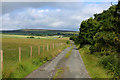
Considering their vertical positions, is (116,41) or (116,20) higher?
(116,20)

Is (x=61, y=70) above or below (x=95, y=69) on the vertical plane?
below

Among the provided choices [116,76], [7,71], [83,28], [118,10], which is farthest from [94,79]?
[83,28]

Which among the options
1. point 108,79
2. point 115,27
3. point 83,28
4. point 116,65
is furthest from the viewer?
point 83,28

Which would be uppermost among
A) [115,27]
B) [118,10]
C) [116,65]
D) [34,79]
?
[118,10]

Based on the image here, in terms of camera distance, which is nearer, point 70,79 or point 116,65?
point 70,79

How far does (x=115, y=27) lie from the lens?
29.2 feet

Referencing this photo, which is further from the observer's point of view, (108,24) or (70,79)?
(108,24)

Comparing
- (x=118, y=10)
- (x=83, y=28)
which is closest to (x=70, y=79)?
(x=118, y=10)

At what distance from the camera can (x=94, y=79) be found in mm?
8445

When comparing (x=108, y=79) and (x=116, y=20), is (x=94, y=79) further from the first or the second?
(x=116, y=20)

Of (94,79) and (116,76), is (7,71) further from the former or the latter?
(116,76)

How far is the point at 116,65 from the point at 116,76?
1.56 m

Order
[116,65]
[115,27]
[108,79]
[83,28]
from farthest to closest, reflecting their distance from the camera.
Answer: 1. [83,28]
2. [116,65]
3. [115,27]
4. [108,79]

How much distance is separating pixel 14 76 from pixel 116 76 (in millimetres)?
6175
